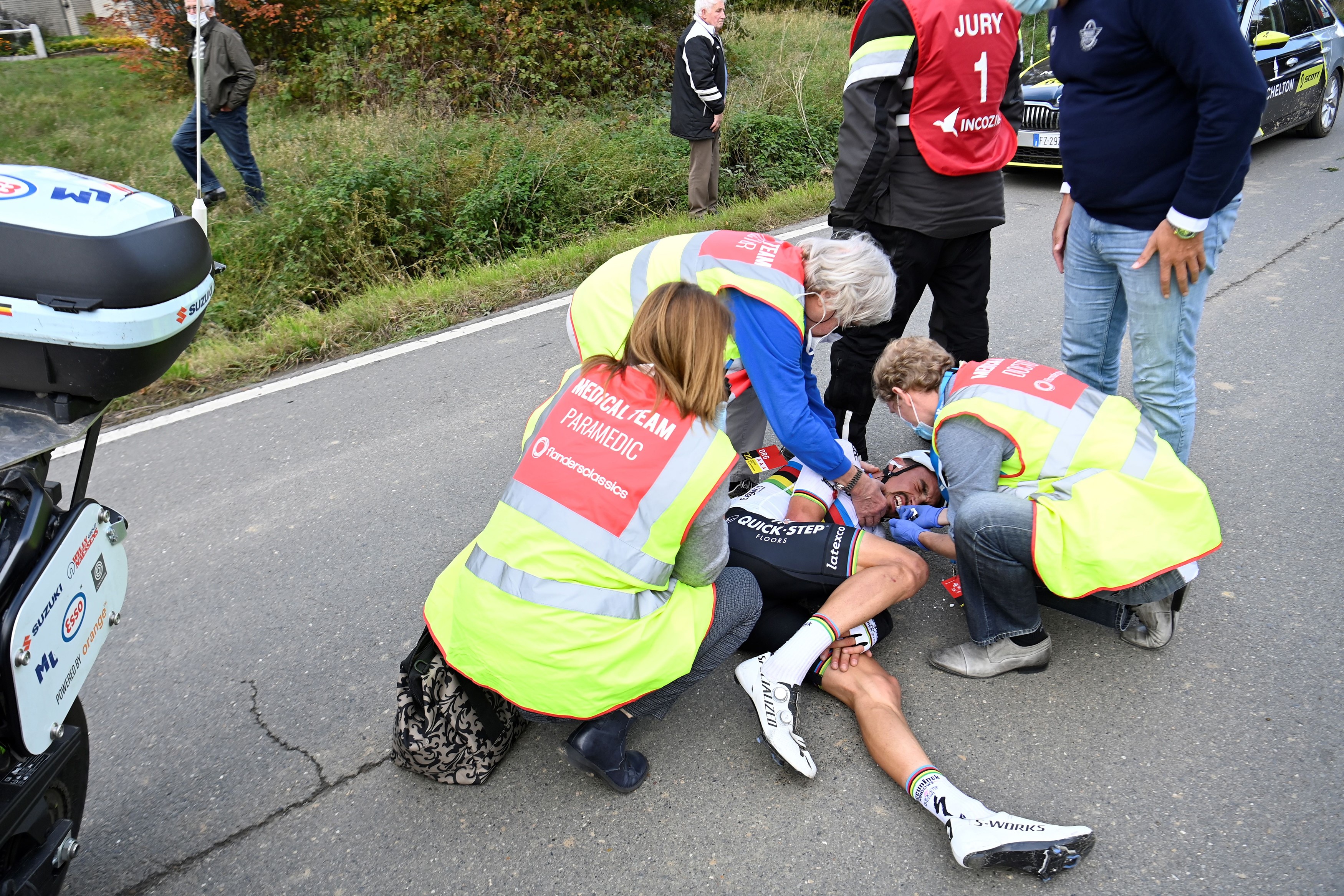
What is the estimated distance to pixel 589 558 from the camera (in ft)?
7.09

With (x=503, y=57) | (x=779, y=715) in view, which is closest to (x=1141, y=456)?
(x=779, y=715)

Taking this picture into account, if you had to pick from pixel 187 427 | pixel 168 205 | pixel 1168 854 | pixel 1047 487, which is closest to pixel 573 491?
pixel 168 205

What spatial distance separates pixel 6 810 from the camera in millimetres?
1705

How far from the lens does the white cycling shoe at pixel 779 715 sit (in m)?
2.40

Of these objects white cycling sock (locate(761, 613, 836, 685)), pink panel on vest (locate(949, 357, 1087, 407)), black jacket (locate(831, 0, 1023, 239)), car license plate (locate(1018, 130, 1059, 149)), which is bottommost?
white cycling sock (locate(761, 613, 836, 685))

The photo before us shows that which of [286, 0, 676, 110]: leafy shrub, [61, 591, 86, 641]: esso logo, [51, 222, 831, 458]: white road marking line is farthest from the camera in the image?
[286, 0, 676, 110]: leafy shrub

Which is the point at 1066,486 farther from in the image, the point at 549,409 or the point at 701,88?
the point at 701,88

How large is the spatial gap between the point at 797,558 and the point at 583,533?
830mm

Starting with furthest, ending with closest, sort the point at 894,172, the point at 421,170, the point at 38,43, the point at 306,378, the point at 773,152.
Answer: the point at 38,43, the point at 773,152, the point at 421,170, the point at 306,378, the point at 894,172

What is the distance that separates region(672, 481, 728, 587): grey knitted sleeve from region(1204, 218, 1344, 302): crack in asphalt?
408 centimetres

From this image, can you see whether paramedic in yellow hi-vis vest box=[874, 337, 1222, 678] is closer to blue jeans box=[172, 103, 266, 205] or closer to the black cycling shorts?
the black cycling shorts

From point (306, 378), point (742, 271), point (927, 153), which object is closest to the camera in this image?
point (742, 271)

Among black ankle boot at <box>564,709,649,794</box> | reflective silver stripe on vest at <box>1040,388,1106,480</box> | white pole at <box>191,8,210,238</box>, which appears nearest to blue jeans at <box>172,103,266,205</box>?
white pole at <box>191,8,210,238</box>

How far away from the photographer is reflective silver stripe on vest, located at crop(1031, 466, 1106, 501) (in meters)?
2.49
